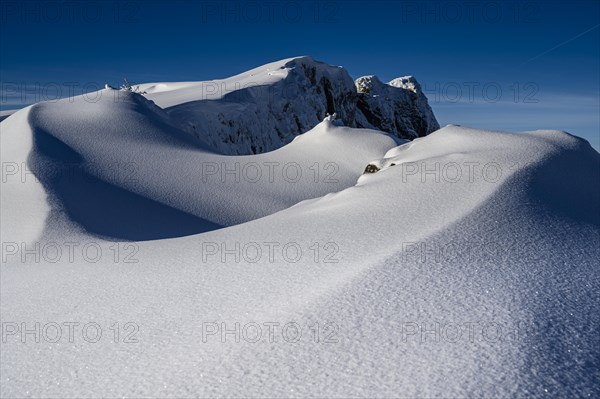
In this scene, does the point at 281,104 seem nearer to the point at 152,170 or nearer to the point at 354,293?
the point at 152,170

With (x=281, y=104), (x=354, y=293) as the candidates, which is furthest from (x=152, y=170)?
(x=281, y=104)

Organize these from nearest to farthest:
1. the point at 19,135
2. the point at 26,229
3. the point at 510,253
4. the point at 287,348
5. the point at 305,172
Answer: the point at 287,348 < the point at 510,253 < the point at 26,229 < the point at 19,135 < the point at 305,172

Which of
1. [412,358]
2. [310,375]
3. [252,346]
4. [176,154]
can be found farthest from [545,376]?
[176,154]

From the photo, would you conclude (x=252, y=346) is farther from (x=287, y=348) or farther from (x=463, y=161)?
(x=463, y=161)

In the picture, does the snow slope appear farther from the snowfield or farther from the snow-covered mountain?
the snow-covered mountain

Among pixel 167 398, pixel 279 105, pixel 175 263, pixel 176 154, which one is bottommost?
pixel 279 105

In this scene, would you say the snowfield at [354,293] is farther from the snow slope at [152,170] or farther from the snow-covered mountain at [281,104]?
the snow-covered mountain at [281,104]

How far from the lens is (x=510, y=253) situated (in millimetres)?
3820

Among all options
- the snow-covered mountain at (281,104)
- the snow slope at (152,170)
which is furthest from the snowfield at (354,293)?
the snow-covered mountain at (281,104)

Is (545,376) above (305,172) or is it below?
above

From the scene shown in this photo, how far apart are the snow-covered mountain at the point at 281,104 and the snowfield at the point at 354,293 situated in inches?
637

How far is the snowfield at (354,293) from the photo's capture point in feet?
8.36

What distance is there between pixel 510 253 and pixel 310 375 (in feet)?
6.55

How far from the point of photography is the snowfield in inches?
100
